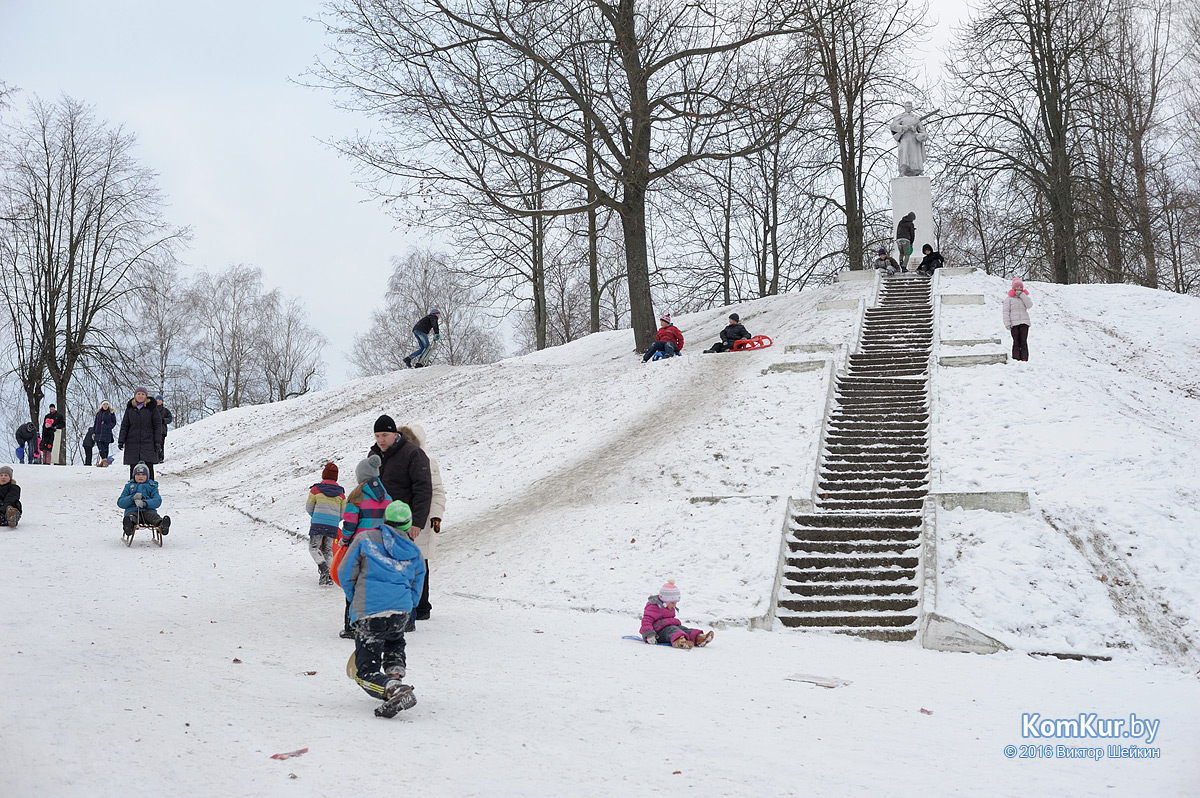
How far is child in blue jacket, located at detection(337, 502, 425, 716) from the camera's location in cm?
500

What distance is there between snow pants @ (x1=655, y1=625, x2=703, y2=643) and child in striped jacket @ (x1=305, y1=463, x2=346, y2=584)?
12.8ft

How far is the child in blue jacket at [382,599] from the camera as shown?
5004mm

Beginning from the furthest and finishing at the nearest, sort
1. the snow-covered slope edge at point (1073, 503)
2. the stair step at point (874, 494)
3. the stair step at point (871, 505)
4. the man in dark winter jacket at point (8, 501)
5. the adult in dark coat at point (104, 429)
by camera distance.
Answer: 1. the adult in dark coat at point (104, 429)
2. the man in dark winter jacket at point (8, 501)
3. the stair step at point (874, 494)
4. the stair step at point (871, 505)
5. the snow-covered slope edge at point (1073, 503)

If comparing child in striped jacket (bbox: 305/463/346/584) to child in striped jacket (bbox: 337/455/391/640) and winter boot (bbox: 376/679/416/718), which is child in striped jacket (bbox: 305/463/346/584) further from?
winter boot (bbox: 376/679/416/718)

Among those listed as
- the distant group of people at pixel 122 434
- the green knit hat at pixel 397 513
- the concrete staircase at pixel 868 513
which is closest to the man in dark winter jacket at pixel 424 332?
the distant group of people at pixel 122 434

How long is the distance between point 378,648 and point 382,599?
275 mm

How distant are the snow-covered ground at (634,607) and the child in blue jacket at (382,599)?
0.22m

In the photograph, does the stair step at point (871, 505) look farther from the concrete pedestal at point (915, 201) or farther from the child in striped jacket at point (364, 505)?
the concrete pedestal at point (915, 201)

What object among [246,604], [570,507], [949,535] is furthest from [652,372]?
[246,604]

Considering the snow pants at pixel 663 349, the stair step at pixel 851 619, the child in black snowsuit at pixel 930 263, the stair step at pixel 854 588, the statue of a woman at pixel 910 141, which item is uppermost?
the statue of a woman at pixel 910 141

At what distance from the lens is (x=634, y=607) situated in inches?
359

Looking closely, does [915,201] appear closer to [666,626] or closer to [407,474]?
[666,626]

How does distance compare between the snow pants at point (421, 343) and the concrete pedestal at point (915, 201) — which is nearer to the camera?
the snow pants at point (421, 343)

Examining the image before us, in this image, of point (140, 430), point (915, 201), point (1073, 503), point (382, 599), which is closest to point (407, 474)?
point (382, 599)
